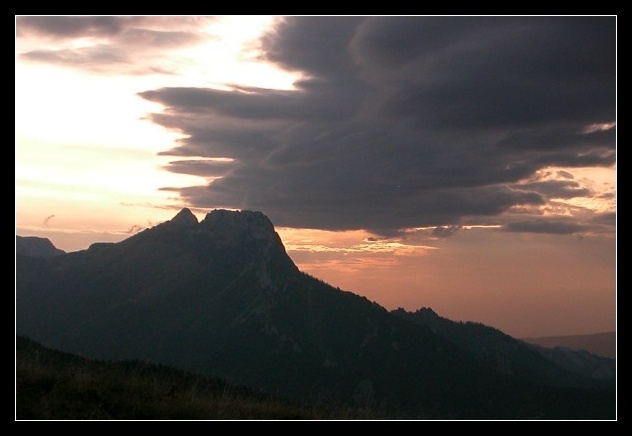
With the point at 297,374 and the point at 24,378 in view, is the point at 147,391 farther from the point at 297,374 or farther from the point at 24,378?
the point at 297,374

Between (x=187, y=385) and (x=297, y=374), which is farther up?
(x=187, y=385)

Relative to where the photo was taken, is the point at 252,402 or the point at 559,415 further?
the point at 559,415

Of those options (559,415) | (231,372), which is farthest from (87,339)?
(559,415)

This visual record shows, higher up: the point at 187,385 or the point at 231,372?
the point at 187,385
